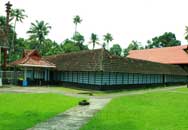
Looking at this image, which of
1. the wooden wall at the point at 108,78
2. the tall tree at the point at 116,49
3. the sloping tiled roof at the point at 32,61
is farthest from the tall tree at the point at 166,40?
the sloping tiled roof at the point at 32,61

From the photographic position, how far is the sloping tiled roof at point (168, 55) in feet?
170

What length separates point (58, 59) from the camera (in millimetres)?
38750

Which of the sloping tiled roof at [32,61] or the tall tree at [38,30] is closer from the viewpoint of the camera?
the sloping tiled roof at [32,61]

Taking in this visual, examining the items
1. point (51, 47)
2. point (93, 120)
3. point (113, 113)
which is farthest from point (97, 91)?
point (51, 47)

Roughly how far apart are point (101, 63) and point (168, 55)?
29047mm

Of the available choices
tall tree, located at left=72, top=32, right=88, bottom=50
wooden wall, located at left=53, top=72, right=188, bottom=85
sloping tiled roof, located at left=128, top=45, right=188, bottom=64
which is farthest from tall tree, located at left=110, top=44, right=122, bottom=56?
wooden wall, located at left=53, top=72, right=188, bottom=85

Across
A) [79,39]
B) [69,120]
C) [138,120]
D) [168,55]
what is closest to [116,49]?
[79,39]

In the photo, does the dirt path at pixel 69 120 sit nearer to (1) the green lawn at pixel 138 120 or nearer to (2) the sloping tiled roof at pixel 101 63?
(1) the green lawn at pixel 138 120

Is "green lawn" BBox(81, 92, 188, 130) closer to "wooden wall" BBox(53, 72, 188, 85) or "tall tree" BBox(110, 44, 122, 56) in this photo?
"wooden wall" BBox(53, 72, 188, 85)

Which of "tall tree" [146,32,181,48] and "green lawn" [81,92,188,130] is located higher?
"tall tree" [146,32,181,48]

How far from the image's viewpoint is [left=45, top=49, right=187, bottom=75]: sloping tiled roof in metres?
29.5

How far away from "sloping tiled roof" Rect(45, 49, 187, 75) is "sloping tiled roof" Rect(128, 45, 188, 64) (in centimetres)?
1297

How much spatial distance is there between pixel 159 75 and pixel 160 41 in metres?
48.6

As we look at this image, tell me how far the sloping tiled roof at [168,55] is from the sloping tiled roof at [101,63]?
42.6 ft
